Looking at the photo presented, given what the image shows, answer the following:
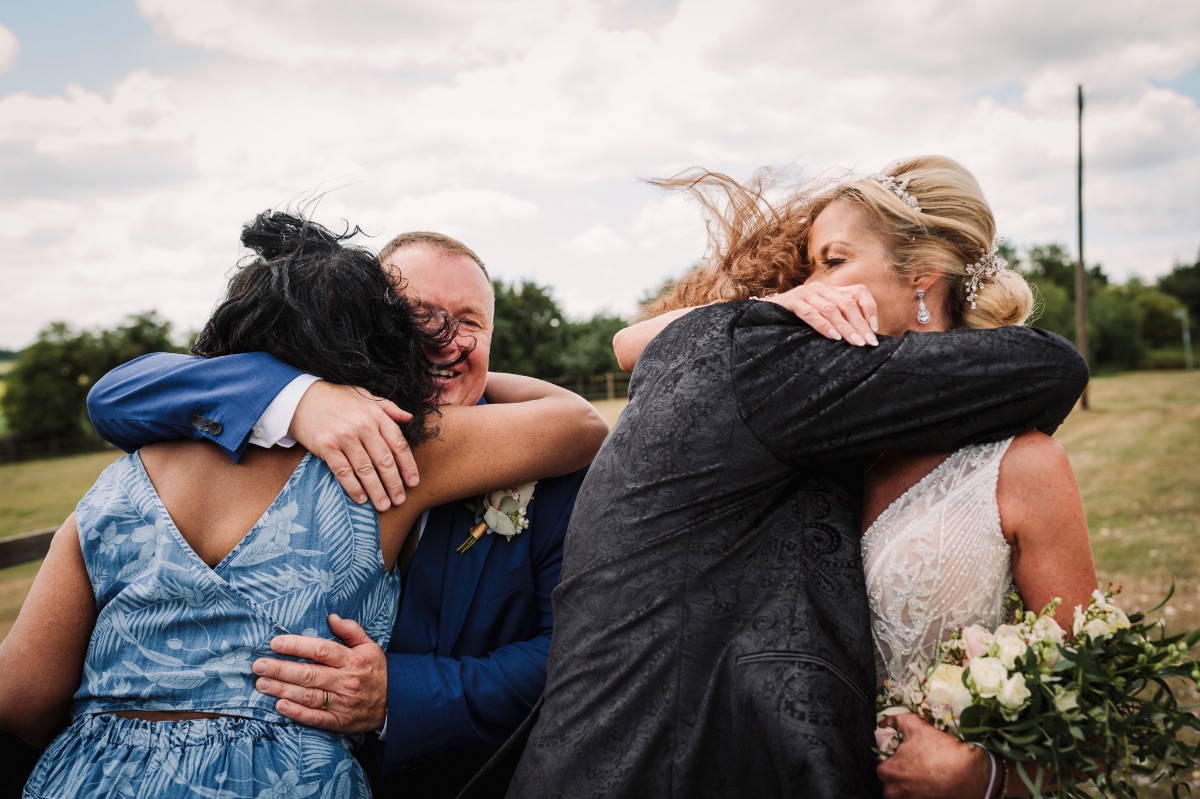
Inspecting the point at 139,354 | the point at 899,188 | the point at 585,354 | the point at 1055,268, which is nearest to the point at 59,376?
the point at 139,354

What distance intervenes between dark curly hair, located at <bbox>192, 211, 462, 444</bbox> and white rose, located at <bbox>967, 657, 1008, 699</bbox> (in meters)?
1.50

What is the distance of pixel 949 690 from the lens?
1.82 meters

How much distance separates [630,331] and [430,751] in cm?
141

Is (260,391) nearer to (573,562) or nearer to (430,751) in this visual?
(573,562)

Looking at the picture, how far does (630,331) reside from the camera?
2590 millimetres

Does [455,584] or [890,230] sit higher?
[890,230]

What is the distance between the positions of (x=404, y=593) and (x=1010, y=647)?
1.70 meters

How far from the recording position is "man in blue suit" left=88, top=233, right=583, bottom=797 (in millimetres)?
2061

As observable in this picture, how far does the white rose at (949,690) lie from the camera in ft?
5.92

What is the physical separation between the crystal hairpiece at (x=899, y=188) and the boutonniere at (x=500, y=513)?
1565 millimetres

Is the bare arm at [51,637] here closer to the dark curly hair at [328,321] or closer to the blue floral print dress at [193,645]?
the blue floral print dress at [193,645]

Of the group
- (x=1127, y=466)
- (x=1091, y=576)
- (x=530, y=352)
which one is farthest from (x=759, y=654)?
(x=530, y=352)

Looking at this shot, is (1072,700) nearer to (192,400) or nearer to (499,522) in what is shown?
(499,522)

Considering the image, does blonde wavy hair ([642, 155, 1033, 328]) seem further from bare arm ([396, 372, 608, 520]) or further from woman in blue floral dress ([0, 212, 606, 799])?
woman in blue floral dress ([0, 212, 606, 799])
